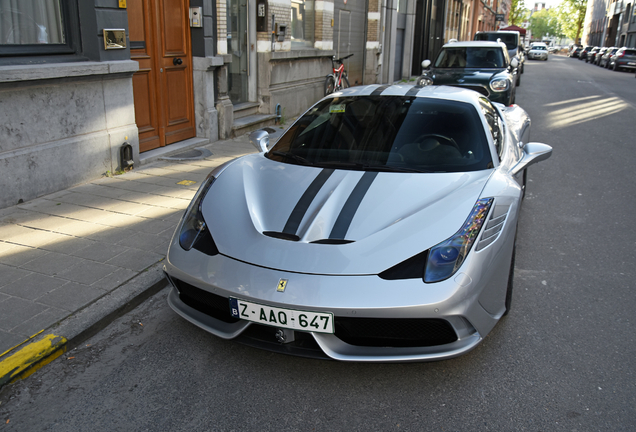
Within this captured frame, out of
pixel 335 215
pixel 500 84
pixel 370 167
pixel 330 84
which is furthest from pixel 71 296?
pixel 330 84

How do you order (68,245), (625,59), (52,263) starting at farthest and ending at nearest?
(625,59), (68,245), (52,263)

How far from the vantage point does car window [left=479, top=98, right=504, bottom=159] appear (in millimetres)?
4010

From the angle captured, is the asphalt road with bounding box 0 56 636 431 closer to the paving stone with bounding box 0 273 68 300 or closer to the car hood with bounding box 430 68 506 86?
the paving stone with bounding box 0 273 68 300

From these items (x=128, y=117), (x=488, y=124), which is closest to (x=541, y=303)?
(x=488, y=124)

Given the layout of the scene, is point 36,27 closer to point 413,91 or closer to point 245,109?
point 413,91

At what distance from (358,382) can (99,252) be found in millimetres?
2517

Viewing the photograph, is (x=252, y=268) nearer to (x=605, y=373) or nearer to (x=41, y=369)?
(x=41, y=369)

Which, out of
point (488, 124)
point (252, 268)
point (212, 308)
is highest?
point (488, 124)

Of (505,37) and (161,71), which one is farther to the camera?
(505,37)

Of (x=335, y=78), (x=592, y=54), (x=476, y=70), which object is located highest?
(x=592, y=54)

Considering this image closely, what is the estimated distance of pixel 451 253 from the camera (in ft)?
8.93

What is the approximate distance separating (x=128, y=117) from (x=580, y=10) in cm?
12131

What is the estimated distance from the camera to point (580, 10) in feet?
354

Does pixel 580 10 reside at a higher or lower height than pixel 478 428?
higher
